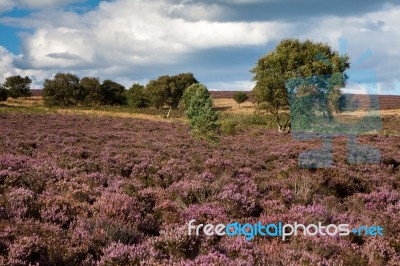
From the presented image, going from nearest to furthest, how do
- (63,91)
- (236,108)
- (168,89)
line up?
(63,91)
(168,89)
(236,108)

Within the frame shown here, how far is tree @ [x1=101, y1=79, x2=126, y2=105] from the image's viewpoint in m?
101

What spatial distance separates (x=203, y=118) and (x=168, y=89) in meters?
70.1

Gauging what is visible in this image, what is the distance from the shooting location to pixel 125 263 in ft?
14.6

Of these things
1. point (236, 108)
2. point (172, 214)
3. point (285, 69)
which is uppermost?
point (285, 69)

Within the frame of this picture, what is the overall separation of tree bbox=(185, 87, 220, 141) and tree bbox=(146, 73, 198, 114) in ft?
220

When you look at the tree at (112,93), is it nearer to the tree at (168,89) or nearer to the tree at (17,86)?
the tree at (168,89)

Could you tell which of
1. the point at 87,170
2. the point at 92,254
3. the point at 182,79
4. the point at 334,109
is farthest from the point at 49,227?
the point at 182,79

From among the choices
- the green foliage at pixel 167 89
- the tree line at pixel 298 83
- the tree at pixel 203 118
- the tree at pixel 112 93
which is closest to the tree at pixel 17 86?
the tree at pixel 112 93

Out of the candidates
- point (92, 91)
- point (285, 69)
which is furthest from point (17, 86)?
point (285, 69)

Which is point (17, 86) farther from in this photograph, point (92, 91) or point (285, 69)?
point (285, 69)

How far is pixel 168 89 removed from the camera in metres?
93.6

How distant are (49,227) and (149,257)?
1809 millimetres

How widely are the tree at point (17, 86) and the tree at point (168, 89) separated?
1402 inches

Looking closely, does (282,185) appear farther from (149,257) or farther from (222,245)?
(149,257)
